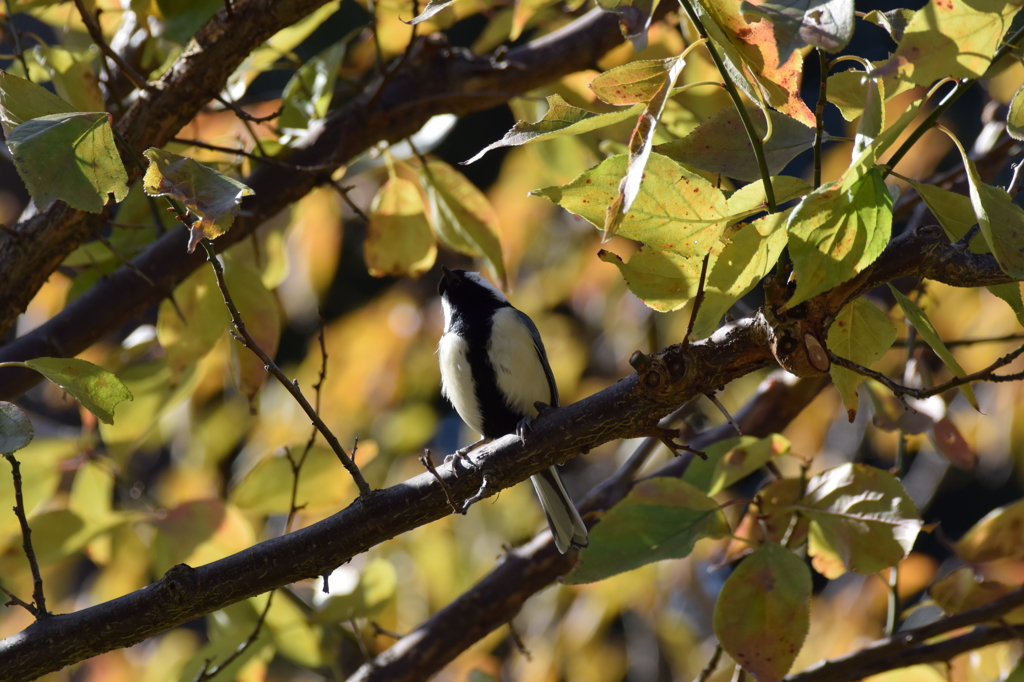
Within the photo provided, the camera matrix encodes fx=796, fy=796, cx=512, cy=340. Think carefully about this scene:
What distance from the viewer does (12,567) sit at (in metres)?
2.34

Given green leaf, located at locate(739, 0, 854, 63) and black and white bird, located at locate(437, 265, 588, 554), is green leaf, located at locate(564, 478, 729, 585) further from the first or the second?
black and white bird, located at locate(437, 265, 588, 554)

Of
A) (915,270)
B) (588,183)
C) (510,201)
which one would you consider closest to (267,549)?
(588,183)

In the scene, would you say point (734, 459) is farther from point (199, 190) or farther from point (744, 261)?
point (199, 190)

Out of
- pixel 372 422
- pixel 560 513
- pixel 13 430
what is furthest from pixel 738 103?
pixel 372 422

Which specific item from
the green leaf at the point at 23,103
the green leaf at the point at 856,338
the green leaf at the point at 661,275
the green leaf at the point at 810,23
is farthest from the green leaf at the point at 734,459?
the green leaf at the point at 23,103

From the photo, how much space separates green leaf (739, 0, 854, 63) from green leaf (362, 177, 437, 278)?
1477mm

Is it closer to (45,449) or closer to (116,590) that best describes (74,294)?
(45,449)

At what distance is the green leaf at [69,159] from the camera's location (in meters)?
1.13

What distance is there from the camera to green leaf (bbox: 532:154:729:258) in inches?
40.8

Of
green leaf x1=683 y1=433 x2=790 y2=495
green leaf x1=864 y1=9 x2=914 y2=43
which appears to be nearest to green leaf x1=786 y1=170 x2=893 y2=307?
green leaf x1=864 y1=9 x2=914 y2=43

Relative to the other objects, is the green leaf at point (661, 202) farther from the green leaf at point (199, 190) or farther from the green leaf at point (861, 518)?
the green leaf at point (861, 518)

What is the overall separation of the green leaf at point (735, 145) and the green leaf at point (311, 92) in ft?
4.06

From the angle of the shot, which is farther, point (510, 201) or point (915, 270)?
point (510, 201)

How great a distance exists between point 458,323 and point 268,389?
259cm
